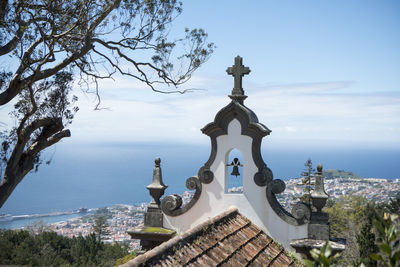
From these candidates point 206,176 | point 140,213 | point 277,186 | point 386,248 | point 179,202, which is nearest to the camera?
point 386,248

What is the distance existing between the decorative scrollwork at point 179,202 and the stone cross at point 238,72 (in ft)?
6.42

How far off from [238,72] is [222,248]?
3.69 m

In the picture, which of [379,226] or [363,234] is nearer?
[379,226]

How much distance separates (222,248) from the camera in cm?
636

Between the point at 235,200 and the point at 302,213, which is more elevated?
the point at 235,200

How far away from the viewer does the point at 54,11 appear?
8.92 m

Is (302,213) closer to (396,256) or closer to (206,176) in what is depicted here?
(206,176)

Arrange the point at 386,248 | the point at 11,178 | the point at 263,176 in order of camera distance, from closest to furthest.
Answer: the point at 386,248 < the point at 263,176 < the point at 11,178

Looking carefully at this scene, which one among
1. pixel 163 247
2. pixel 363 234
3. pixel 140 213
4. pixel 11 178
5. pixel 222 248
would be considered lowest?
pixel 140 213

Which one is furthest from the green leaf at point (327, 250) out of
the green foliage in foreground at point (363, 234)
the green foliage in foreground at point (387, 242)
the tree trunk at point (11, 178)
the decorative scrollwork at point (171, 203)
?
the tree trunk at point (11, 178)

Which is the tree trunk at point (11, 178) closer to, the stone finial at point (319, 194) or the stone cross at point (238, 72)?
the stone cross at point (238, 72)

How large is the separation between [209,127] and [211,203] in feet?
4.86

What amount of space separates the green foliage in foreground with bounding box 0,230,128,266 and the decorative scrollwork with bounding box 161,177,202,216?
28.0 m

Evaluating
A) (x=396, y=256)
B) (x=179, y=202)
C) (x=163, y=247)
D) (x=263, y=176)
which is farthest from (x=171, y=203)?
(x=396, y=256)
